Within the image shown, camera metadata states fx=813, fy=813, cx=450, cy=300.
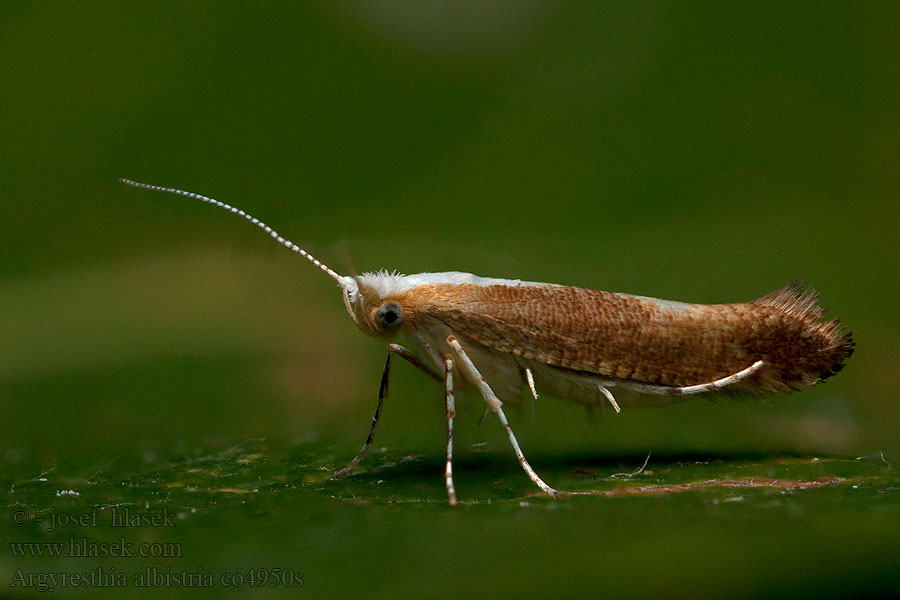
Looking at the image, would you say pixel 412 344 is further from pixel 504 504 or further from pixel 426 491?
pixel 504 504

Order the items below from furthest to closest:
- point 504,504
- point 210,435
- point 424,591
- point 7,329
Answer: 1. point 7,329
2. point 210,435
3. point 504,504
4. point 424,591

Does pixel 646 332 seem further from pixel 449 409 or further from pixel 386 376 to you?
pixel 386 376

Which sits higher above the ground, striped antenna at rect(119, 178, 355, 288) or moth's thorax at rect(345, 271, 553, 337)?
striped antenna at rect(119, 178, 355, 288)

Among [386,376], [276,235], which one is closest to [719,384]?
[386,376]

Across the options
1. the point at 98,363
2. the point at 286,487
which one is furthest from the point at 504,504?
the point at 98,363
